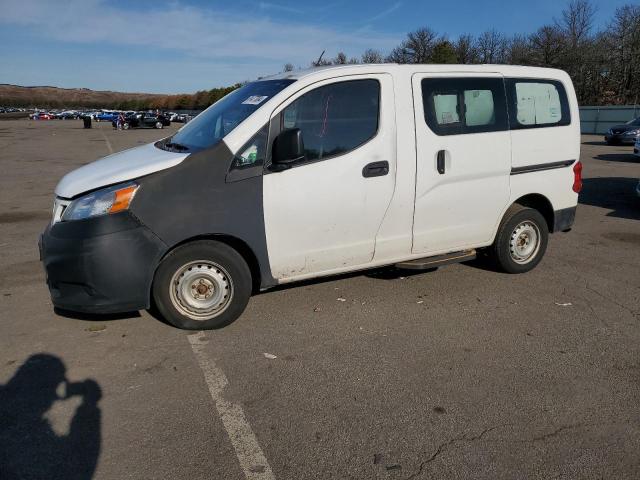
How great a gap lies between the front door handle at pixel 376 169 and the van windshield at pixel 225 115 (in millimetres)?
938

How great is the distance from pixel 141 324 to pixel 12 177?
12.2 m

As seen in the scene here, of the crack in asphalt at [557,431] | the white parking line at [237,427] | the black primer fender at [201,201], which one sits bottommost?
the crack in asphalt at [557,431]

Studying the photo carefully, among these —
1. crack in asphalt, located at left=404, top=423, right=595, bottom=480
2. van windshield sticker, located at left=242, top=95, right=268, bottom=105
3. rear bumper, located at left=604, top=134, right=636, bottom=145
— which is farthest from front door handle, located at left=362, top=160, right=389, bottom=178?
rear bumper, located at left=604, top=134, right=636, bottom=145

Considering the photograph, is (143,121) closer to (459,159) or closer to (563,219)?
(563,219)

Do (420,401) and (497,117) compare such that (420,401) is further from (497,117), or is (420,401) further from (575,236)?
(575,236)

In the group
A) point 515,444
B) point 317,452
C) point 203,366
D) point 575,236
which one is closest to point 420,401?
point 515,444

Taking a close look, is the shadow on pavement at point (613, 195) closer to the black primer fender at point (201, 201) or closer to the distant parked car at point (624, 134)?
the black primer fender at point (201, 201)

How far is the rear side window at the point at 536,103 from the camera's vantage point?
16.9ft

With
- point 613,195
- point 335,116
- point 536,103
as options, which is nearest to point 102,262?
point 335,116

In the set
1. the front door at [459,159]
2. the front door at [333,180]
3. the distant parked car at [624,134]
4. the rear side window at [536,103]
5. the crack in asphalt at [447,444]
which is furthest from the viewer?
the distant parked car at [624,134]

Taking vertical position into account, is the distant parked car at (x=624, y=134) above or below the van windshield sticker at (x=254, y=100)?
above

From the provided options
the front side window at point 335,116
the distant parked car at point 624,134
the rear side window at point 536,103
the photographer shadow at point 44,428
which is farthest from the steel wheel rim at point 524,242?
the distant parked car at point 624,134

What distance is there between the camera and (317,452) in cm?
275

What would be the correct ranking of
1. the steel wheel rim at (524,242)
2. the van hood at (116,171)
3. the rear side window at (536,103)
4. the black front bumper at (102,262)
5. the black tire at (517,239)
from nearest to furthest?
the black front bumper at (102,262)
the van hood at (116,171)
the rear side window at (536,103)
the black tire at (517,239)
the steel wheel rim at (524,242)
